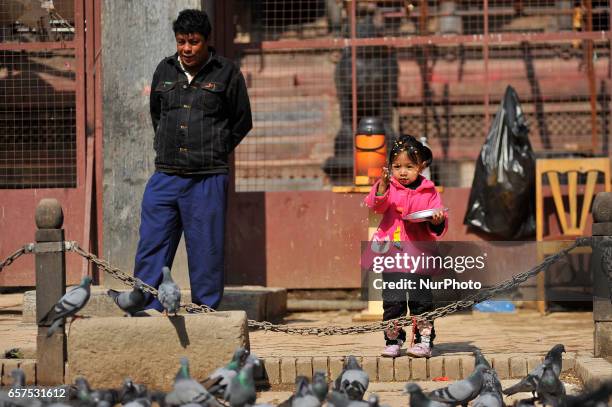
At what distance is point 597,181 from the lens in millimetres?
11578

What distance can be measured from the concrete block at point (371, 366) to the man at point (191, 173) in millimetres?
1102

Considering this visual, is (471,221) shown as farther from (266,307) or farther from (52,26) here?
(52,26)

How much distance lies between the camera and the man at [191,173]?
8039mm

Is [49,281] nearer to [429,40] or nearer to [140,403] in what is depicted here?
[140,403]

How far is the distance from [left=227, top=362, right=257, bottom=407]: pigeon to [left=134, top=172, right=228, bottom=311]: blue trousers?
1.99 metres

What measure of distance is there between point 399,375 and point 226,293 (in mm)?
2778

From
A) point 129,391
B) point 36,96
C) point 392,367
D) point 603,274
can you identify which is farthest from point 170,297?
point 36,96

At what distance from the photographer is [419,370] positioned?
7508 millimetres

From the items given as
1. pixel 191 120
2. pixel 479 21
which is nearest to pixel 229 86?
pixel 191 120

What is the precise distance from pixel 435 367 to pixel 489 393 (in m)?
1.43

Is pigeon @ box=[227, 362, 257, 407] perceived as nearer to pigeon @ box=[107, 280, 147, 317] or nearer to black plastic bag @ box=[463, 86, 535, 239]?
pigeon @ box=[107, 280, 147, 317]

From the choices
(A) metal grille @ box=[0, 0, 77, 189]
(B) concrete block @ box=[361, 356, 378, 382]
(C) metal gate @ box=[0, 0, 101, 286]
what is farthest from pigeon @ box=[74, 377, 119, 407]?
(A) metal grille @ box=[0, 0, 77, 189]

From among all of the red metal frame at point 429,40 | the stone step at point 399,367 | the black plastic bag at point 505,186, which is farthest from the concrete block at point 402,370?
the red metal frame at point 429,40

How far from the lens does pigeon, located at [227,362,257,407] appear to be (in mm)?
6020
